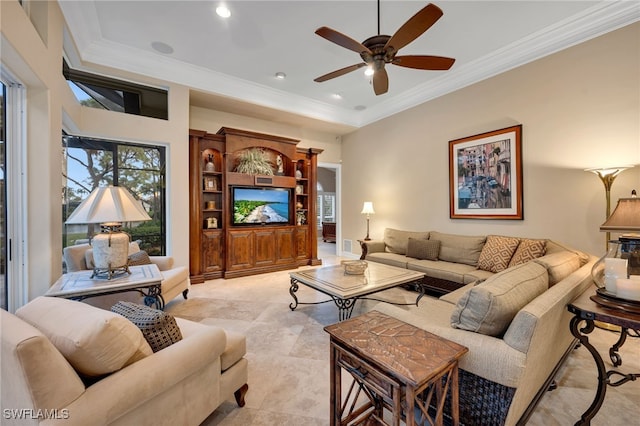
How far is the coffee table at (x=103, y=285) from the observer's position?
1.93 m

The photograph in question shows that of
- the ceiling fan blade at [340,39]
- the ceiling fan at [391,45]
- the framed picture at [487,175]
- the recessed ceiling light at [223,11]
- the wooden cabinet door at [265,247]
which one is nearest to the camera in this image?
the ceiling fan at [391,45]

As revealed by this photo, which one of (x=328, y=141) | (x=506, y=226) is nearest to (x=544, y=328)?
(x=506, y=226)

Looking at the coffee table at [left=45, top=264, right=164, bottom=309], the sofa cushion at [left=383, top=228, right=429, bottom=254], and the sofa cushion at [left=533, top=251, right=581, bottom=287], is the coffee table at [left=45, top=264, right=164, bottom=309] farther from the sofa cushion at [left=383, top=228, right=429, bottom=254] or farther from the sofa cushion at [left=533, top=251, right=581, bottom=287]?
the sofa cushion at [left=383, top=228, right=429, bottom=254]

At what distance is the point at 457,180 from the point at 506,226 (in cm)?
98

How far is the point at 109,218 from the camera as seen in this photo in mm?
2064

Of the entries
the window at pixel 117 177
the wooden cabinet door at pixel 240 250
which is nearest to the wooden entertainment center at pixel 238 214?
the wooden cabinet door at pixel 240 250

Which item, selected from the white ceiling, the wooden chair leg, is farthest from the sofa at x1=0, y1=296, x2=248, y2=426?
the white ceiling

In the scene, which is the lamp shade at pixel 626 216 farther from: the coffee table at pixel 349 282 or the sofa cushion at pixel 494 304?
the coffee table at pixel 349 282

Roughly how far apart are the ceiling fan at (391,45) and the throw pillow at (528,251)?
2289mm

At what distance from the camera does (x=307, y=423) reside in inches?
60.9

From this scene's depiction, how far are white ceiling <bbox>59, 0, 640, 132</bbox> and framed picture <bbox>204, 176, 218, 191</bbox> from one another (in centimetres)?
134

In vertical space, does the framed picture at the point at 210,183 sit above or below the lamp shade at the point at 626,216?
above

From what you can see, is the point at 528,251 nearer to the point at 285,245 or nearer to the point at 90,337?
the point at 285,245

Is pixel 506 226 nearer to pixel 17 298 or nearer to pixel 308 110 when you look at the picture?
pixel 308 110
